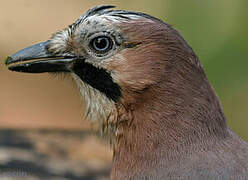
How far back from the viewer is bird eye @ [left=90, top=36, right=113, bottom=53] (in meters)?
4.11

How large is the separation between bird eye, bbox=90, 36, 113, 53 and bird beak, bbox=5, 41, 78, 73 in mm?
247

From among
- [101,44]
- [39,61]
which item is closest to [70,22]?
[39,61]

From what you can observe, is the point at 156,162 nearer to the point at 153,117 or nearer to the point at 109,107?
the point at 153,117

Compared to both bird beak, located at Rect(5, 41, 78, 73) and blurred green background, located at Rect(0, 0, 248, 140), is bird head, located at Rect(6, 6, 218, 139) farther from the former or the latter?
blurred green background, located at Rect(0, 0, 248, 140)

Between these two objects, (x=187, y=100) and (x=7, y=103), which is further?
(x=7, y=103)

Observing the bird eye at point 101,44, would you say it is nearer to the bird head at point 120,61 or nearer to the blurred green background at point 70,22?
the bird head at point 120,61

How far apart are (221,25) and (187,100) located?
15.8ft

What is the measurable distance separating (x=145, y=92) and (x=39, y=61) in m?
0.89

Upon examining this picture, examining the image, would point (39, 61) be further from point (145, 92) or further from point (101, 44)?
point (145, 92)

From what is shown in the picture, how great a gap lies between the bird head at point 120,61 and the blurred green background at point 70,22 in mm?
3547

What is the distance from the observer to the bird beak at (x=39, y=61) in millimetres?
4305

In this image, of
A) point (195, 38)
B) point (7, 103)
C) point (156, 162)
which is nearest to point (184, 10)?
point (195, 38)

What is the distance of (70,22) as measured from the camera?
9.06 meters

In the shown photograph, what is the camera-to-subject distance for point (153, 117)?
4023mm
